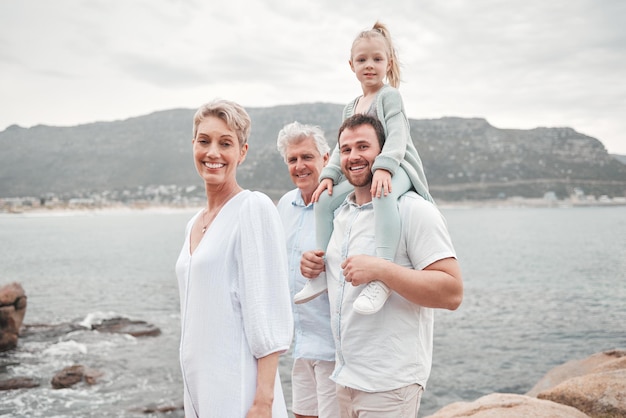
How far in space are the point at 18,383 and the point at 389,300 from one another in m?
14.9

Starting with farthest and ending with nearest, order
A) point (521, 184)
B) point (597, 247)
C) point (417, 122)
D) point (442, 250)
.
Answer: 1. point (417, 122)
2. point (521, 184)
3. point (597, 247)
4. point (442, 250)

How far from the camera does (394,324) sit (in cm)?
276

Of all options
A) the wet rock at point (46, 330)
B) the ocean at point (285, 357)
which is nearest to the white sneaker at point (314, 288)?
the ocean at point (285, 357)

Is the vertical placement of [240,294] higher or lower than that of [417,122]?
lower

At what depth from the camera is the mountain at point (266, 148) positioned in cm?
15375

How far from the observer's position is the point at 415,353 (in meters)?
2.75

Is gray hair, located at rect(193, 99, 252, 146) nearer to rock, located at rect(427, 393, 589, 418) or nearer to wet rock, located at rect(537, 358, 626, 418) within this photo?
rock, located at rect(427, 393, 589, 418)

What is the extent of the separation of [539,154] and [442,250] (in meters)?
174

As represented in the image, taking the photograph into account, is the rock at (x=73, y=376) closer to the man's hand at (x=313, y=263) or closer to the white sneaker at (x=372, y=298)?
the man's hand at (x=313, y=263)

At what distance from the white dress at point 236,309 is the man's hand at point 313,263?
74cm

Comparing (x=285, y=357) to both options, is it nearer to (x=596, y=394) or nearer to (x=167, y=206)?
(x=596, y=394)

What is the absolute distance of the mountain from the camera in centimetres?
15375

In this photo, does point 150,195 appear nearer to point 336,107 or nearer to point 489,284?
point 336,107

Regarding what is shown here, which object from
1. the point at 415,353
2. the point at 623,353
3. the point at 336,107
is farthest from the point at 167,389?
the point at 336,107
